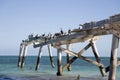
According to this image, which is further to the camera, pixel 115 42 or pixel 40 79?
pixel 40 79

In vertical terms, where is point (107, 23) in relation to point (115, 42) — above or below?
above

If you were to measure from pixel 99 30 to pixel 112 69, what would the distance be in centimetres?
325

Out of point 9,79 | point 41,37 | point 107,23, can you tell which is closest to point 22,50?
point 41,37

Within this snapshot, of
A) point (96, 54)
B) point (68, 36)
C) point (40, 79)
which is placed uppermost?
point (68, 36)

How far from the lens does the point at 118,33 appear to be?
603 inches

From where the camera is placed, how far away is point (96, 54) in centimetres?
2311

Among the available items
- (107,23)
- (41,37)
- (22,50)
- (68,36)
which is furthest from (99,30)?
(22,50)

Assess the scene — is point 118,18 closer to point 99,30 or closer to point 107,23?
point 107,23

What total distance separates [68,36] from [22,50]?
19.8m

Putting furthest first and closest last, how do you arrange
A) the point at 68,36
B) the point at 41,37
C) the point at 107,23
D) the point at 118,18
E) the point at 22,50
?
the point at 22,50, the point at 41,37, the point at 68,36, the point at 107,23, the point at 118,18

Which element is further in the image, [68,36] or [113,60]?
[68,36]

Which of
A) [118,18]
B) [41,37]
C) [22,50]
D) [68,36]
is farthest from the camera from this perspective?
[22,50]

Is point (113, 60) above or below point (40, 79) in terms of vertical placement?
above

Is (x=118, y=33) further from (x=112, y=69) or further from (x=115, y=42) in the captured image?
(x=112, y=69)
